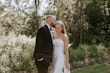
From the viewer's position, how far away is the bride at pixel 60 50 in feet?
26.1

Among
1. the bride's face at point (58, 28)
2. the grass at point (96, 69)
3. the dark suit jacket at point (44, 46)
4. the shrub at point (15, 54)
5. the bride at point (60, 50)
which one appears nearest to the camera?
the dark suit jacket at point (44, 46)

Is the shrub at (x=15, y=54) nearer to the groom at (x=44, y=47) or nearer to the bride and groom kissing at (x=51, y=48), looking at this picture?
the bride and groom kissing at (x=51, y=48)

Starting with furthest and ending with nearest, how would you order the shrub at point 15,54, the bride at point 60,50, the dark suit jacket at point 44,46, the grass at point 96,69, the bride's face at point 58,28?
the grass at point 96,69 < the shrub at point 15,54 < the bride at point 60,50 < the bride's face at point 58,28 < the dark suit jacket at point 44,46

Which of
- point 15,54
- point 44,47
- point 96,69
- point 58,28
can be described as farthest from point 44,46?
point 96,69

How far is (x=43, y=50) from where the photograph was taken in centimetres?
750

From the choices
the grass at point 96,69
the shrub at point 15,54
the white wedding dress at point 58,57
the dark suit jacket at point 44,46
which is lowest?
the grass at point 96,69

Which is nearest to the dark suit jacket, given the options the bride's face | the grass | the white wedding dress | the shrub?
the bride's face

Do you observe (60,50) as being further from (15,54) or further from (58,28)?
(15,54)

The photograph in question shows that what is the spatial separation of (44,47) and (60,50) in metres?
0.63

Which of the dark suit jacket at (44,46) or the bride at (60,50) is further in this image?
the bride at (60,50)

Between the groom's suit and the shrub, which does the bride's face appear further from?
the shrub

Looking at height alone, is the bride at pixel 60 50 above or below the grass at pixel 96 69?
above

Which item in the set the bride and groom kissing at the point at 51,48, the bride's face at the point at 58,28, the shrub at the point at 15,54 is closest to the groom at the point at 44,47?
the bride and groom kissing at the point at 51,48

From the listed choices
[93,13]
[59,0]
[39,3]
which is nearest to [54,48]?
[39,3]
